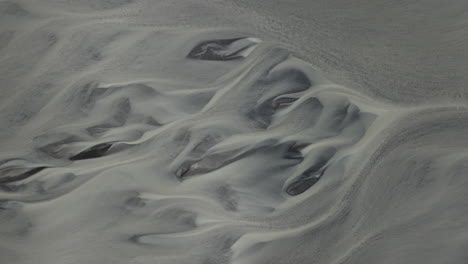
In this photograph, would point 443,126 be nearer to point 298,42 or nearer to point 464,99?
point 464,99

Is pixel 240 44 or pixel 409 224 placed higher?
pixel 240 44

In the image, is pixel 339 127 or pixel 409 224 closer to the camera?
pixel 409 224

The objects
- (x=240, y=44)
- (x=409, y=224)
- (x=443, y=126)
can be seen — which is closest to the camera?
(x=409, y=224)

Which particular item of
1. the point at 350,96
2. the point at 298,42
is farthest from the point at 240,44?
the point at 350,96

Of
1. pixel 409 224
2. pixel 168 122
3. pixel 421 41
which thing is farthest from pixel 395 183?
pixel 168 122

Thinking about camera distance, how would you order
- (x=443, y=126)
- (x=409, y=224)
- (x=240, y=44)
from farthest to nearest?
1. (x=240, y=44)
2. (x=443, y=126)
3. (x=409, y=224)

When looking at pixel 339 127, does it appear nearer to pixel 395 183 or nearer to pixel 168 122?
pixel 395 183
